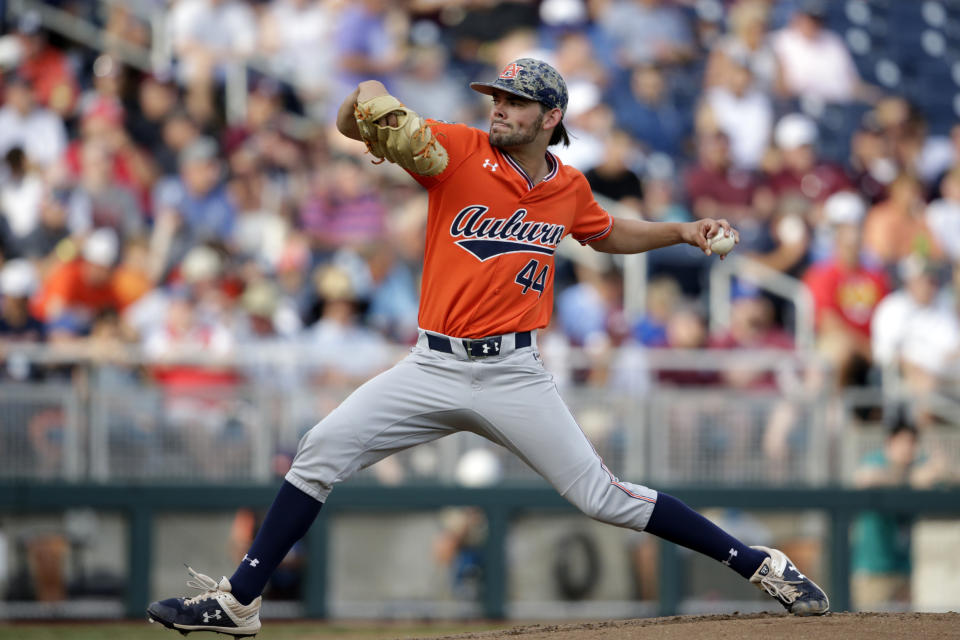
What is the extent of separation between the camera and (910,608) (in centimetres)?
905

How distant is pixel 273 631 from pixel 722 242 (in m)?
4.68

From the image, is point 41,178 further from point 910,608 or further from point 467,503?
point 910,608

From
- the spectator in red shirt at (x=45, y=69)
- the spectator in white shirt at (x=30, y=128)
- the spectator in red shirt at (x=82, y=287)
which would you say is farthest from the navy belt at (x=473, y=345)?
the spectator in red shirt at (x=45, y=69)

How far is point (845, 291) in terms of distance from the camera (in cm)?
1004

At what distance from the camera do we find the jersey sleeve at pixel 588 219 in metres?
5.23

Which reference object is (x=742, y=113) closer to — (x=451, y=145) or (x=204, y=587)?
(x=451, y=145)

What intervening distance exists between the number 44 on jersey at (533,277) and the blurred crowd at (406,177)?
11.9 ft

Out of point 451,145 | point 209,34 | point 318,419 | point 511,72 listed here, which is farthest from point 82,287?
point 511,72

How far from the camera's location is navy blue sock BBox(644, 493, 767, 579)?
518cm

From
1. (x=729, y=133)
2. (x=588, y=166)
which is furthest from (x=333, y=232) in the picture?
(x=729, y=133)

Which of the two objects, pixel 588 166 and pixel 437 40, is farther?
pixel 437 40

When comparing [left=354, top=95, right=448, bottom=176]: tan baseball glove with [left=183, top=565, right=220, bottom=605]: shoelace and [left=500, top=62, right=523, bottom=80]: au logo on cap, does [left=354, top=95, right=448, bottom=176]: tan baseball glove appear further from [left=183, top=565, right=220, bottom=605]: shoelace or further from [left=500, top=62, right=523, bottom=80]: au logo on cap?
[left=183, top=565, right=220, bottom=605]: shoelace

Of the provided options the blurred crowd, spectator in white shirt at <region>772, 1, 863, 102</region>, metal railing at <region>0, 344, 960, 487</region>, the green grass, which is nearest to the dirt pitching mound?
the green grass

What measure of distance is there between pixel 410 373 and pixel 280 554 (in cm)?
82
